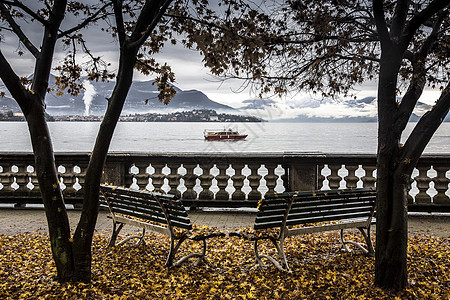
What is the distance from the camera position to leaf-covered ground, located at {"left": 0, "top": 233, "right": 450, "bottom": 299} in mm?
4766

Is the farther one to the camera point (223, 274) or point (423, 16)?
point (223, 274)

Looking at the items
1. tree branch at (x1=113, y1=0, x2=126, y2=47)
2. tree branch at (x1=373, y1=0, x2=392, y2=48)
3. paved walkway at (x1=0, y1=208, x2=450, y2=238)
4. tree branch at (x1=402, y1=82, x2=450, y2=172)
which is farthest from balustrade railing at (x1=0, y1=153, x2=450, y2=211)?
tree branch at (x1=113, y1=0, x2=126, y2=47)

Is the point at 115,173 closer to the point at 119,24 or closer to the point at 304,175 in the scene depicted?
the point at 304,175

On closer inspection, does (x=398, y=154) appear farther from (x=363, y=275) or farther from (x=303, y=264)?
(x=303, y=264)

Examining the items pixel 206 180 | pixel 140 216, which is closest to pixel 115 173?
pixel 206 180

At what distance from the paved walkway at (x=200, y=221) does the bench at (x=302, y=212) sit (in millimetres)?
2083

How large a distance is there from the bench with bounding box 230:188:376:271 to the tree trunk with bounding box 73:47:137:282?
6.11ft

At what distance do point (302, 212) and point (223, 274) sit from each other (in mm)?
1385

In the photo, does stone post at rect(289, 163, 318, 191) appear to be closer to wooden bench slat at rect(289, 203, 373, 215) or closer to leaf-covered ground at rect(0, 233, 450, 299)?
leaf-covered ground at rect(0, 233, 450, 299)

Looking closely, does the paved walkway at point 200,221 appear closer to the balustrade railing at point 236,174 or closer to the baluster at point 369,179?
the balustrade railing at point 236,174

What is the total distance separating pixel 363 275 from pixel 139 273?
116 inches

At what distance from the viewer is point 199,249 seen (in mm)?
6645

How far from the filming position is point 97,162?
4738 mm

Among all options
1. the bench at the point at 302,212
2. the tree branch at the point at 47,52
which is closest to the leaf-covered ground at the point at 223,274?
the bench at the point at 302,212
